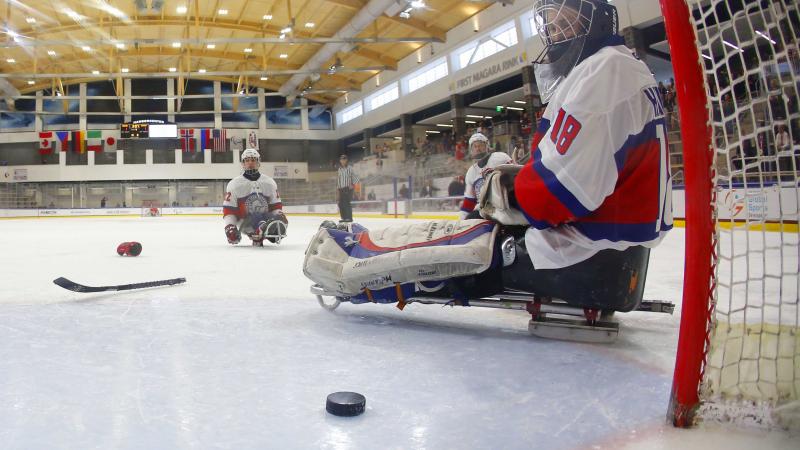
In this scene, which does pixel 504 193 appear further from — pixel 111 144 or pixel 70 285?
pixel 111 144

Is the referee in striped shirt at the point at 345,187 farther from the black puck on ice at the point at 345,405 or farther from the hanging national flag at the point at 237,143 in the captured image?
the hanging national flag at the point at 237,143

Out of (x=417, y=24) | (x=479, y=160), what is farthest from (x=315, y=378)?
(x=417, y=24)

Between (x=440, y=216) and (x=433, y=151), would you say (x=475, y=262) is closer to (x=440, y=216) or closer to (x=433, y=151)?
(x=440, y=216)

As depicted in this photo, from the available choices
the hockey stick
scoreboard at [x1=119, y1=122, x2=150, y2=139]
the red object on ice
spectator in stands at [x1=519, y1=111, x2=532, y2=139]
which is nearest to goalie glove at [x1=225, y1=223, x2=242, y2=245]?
the red object on ice

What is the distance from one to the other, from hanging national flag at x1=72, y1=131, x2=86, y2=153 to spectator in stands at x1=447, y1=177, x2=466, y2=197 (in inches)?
823

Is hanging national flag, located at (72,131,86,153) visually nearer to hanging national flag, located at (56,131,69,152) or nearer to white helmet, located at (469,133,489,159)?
hanging national flag, located at (56,131,69,152)

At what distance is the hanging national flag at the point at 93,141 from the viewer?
26.3 m

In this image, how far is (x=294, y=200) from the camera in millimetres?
23500

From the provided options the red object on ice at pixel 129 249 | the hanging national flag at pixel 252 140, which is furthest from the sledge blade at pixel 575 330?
the hanging national flag at pixel 252 140

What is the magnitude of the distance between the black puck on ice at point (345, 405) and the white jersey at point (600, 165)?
719 millimetres

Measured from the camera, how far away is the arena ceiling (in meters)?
15.9

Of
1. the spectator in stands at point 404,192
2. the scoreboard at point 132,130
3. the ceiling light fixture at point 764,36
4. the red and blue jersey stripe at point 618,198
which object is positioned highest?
the scoreboard at point 132,130

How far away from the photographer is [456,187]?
1242 cm

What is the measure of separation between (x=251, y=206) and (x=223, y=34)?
1637 cm
